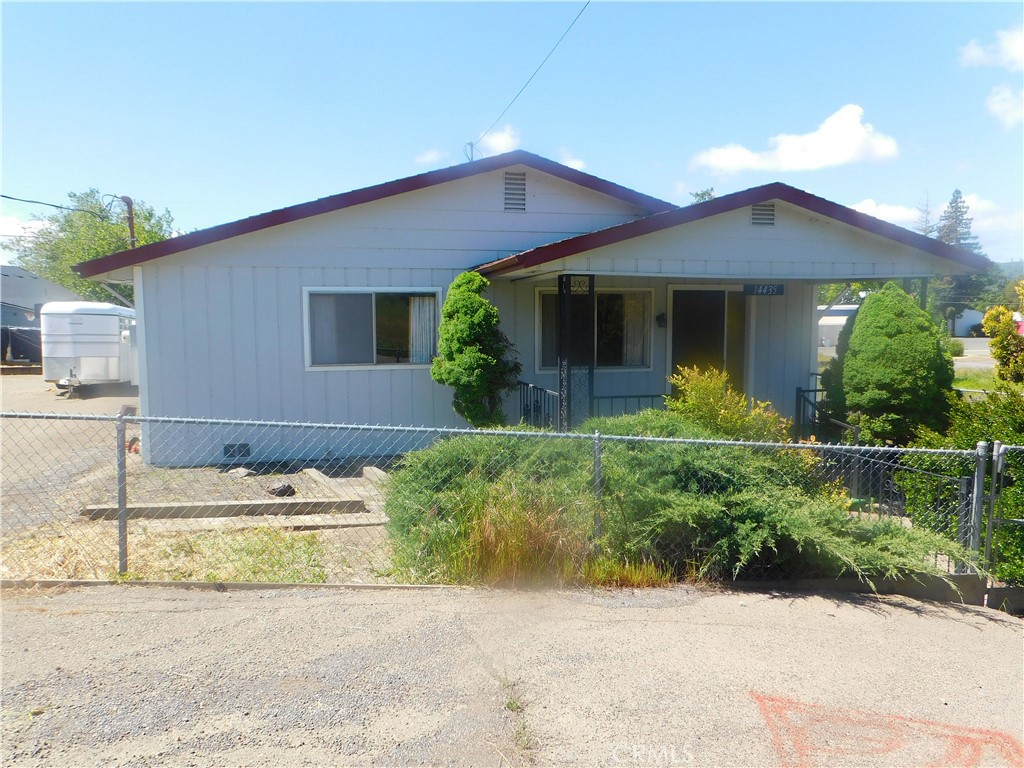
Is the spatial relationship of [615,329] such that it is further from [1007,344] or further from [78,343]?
[78,343]

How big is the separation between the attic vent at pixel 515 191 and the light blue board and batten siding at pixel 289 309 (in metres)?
0.10

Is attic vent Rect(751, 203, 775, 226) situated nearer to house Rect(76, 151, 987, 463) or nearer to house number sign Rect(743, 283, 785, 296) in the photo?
house Rect(76, 151, 987, 463)

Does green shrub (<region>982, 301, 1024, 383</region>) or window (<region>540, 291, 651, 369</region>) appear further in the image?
green shrub (<region>982, 301, 1024, 383</region>)

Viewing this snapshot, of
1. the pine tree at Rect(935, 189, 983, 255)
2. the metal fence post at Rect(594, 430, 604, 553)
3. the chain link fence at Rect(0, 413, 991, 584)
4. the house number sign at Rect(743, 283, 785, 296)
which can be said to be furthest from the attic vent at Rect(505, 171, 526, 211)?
the pine tree at Rect(935, 189, 983, 255)

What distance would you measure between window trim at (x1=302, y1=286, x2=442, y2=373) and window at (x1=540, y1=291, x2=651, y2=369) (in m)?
1.60

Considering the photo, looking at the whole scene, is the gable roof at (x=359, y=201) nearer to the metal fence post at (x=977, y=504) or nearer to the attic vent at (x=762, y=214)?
the attic vent at (x=762, y=214)

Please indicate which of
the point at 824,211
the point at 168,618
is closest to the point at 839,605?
the point at 168,618

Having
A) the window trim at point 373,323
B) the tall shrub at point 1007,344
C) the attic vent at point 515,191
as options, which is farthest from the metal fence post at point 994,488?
the tall shrub at point 1007,344

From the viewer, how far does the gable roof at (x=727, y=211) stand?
8.47 metres

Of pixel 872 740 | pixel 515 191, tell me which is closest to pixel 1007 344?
pixel 515 191

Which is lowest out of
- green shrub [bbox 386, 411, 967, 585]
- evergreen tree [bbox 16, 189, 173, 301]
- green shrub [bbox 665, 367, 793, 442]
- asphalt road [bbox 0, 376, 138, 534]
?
asphalt road [bbox 0, 376, 138, 534]

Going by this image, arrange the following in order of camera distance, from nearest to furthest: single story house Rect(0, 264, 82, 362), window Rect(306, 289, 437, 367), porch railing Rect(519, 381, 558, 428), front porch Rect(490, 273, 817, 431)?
porch railing Rect(519, 381, 558, 428), window Rect(306, 289, 437, 367), front porch Rect(490, 273, 817, 431), single story house Rect(0, 264, 82, 362)

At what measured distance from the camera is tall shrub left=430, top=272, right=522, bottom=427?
911 cm

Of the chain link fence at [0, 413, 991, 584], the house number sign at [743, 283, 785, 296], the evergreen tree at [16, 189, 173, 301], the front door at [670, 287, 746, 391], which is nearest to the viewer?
the chain link fence at [0, 413, 991, 584]
